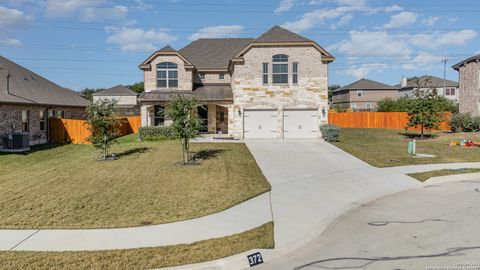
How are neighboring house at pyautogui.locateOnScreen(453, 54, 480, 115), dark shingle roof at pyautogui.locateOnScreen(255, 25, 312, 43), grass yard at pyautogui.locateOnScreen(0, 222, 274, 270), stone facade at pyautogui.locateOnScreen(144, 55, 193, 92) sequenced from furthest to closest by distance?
1. neighboring house at pyautogui.locateOnScreen(453, 54, 480, 115)
2. stone facade at pyautogui.locateOnScreen(144, 55, 193, 92)
3. dark shingle roof at pyautogui.locateOnScreen(255, 25, 312, 43)
4. grass yard at pyautogui.locateOnScreen(0, 222, 274, 270)

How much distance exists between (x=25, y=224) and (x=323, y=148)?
1790cm

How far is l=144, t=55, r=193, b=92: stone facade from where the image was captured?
30094 mm

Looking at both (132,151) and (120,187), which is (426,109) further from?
(120,187)

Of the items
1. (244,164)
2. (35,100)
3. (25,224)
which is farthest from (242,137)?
(25,224)

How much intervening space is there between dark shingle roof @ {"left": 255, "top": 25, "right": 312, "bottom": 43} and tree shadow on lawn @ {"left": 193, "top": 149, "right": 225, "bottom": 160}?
1055 cm

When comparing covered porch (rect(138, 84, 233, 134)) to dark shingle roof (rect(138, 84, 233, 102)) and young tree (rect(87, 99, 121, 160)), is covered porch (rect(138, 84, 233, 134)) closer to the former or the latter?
dark shingle roof (rect(138, 84, 233, 102))

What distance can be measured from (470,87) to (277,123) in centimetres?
2302

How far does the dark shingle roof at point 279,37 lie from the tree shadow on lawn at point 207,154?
1055 centimetres

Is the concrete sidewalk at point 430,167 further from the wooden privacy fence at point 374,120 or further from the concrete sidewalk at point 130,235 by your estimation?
the wooden privacy fence at point 374,120

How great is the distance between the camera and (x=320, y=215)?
9.95 meters

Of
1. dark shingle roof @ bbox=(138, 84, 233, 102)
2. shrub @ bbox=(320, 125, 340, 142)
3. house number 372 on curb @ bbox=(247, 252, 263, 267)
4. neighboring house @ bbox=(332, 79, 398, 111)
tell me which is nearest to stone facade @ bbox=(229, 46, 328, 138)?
shrub @ bbox=(320, 125, 340, 142)

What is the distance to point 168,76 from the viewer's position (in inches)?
1195

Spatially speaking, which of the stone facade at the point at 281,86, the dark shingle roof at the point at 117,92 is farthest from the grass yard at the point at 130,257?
the dark shingle roof at the point at 117,92

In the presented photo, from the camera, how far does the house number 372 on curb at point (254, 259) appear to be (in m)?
6.68
